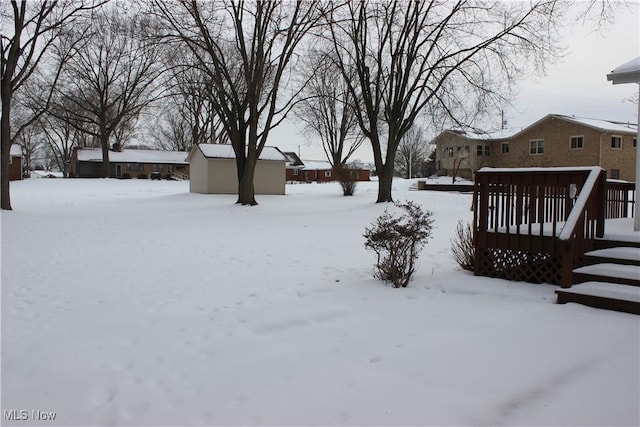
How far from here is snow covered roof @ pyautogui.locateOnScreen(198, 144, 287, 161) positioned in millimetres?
27436

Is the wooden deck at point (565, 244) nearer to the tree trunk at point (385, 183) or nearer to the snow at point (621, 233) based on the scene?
the snow at point (621, 233)

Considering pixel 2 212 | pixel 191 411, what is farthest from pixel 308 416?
pixel 2 212

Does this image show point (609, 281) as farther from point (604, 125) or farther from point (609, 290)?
point (604, 125)

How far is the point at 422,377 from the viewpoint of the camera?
11.2 feet

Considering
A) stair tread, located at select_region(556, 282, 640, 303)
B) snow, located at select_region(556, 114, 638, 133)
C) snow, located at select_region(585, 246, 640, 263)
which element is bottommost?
stair tread, located at select_region(556, 282, 640, 303)

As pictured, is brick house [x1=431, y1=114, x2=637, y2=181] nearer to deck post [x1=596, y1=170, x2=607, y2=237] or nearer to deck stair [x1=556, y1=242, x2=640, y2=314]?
deck post [x1=596, y1=170, x2=607, y2=237]

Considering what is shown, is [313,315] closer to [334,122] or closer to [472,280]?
[472,280]

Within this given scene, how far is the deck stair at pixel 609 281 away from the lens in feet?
15.3

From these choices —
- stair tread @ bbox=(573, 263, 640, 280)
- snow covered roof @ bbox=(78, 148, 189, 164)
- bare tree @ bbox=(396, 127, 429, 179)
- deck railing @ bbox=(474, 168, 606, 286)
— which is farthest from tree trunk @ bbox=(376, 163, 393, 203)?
bare tree @ bbox=(396, 127, 429, 179)

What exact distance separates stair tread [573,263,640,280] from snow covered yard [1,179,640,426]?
561mm

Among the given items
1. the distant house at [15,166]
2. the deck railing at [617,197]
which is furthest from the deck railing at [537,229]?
the distant house at [15,166]

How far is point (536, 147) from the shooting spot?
38.8 meters

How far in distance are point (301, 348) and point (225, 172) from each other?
2449cm

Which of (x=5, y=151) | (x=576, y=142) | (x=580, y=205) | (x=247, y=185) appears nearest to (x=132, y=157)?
(x=247, y=185)
